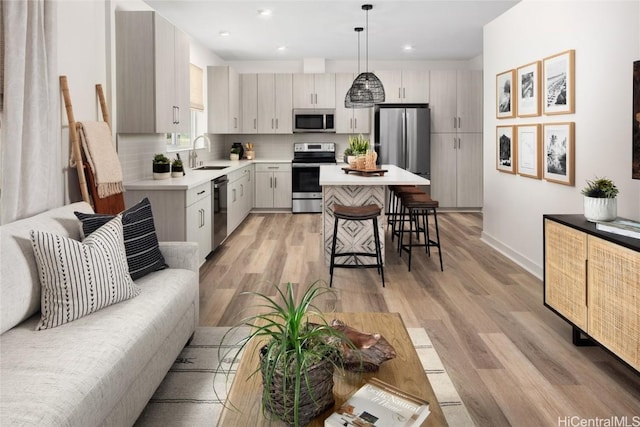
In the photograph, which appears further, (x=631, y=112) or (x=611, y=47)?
(x=611, y=47)

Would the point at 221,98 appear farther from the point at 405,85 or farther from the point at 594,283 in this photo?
the point at 594,283

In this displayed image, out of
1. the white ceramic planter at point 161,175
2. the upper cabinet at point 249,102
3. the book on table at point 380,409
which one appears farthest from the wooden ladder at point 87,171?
the upper cabinet at point 249,102

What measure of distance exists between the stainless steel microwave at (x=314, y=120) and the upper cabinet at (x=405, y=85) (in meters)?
0.98

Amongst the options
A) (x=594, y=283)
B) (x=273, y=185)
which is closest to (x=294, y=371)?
(x=594, y=283)

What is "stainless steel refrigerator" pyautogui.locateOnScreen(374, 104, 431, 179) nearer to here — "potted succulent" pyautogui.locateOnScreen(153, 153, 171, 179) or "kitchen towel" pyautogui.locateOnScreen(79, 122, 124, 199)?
"potted succulent" pyautogui.locateOnScreen(153, 153, 171, 179)

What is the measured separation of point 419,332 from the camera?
3.27 metres

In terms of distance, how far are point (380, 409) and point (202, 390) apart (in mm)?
1336

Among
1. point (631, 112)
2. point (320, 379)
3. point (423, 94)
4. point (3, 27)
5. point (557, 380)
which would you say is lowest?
point (557, 380)

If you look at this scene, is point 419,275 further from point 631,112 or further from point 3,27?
point 3,27

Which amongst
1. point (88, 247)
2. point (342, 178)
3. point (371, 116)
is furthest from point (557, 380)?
point (371, 116)

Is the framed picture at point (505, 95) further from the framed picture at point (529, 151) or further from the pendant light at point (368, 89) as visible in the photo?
the pendant light at point (368, 89)

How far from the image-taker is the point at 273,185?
8695mm

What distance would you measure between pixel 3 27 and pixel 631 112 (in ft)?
12.1

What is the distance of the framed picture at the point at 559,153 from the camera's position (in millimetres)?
3945
